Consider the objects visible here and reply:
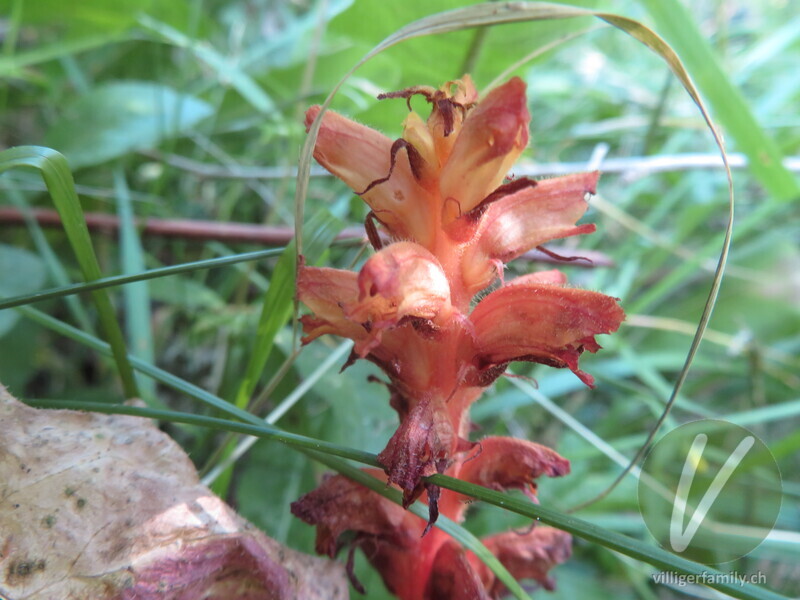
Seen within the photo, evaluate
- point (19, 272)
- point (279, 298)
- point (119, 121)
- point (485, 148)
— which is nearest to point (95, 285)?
point (279, 298)

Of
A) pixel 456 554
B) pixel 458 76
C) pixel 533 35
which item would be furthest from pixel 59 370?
pixel 533 35

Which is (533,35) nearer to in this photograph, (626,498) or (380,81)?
(380,81)

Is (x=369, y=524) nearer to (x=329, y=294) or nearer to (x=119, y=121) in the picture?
(x=329, y=294)

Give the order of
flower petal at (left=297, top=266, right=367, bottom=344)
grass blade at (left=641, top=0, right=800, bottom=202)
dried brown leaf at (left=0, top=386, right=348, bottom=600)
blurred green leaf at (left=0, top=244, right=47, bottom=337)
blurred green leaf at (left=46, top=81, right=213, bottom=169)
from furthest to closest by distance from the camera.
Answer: blurred green leaf at (left=46, top=81, right=213, bottom=169) → grass blade at (left=641, top=0, right=800, bottom=202) → blurred green leaf at (left=0, top=244, right=47, bottom=337) → flower petal at (left=297, top=266, right=367, bottom=344) → dried brown leaf at (left=0, top=386, right=348, bottom=600)

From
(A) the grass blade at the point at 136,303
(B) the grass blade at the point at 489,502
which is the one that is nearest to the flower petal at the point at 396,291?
(B) the grass blade at the point at 489,502

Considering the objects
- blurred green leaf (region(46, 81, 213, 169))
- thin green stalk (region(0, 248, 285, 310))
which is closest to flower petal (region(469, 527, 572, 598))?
thin green stalk (region(0, 248, 285, 310))

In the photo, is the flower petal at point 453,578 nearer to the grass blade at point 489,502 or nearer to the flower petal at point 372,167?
the grass blade at point 489,502

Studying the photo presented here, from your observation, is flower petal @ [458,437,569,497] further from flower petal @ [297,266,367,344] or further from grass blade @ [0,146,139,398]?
grass blade @ [0,146,139,398]
